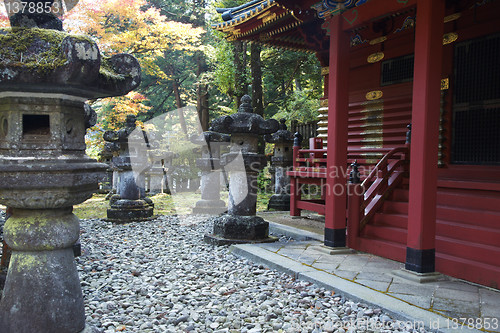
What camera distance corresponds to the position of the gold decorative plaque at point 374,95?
23.5 ft

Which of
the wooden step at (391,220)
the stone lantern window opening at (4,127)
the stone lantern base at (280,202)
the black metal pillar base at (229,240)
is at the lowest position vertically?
the black metal pillar base at (229,240)

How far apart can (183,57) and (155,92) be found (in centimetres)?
297

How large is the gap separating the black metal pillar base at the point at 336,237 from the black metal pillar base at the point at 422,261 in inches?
47.5

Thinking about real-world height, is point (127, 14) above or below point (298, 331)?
above

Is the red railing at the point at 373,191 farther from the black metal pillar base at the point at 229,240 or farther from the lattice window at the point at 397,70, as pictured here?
the lattice window at the point at 397,70

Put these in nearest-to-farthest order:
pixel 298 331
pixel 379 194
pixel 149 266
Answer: pixel 298 331 → pixel 149 266 → pixel 379 194

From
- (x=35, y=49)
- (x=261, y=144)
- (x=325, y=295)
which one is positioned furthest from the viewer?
(x=261, y=144)

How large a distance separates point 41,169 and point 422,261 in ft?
12.3

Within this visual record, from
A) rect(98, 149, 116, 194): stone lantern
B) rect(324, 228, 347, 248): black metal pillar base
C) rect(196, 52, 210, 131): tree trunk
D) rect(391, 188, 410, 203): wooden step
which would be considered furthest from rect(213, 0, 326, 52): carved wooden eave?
rect(196, 52, 210, 131): tree trunk

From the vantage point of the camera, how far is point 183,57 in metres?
22.0

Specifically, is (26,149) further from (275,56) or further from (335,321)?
(275,56)

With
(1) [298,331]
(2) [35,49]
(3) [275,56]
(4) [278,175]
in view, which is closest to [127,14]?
(3) [275,56]

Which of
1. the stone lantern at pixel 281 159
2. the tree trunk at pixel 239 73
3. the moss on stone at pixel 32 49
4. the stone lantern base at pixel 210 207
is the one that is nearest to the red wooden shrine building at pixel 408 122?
the stone lantern at pixel 281 159

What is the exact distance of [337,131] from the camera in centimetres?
506
